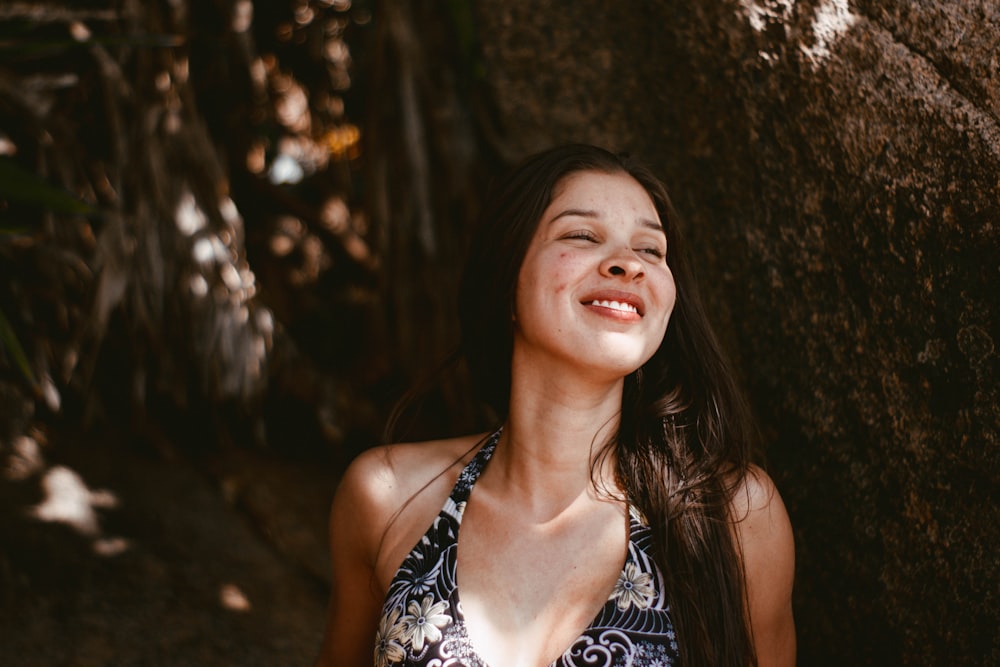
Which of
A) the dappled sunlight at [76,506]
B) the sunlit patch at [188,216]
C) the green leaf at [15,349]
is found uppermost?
the sunlit patch at [188,216]

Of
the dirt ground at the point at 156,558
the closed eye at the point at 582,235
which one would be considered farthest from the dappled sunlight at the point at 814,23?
the dirt ground at the point at 156,558

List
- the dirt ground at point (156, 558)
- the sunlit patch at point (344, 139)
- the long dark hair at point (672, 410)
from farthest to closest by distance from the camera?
the sunlit patch at point (344, 139) < the dirt ground at point (156, 558) < the long dark hair at point (672, 410)

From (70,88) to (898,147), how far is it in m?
2.63

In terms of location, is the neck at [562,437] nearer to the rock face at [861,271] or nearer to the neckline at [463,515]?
the neckline at [463,515]

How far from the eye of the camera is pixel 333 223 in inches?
146

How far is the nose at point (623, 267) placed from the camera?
1856 millimetres

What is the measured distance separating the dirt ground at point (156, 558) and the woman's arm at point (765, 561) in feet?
4.67

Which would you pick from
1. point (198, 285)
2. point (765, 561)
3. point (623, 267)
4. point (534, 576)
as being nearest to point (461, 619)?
point (534, 576)

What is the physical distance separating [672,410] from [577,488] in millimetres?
297

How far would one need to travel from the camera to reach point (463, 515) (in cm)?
196

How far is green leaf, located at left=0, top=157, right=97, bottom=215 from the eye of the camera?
7.80 feet

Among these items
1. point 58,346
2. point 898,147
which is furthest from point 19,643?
point 898,147

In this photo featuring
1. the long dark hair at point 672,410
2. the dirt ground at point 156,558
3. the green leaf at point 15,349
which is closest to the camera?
the long dark hair at point 672,410

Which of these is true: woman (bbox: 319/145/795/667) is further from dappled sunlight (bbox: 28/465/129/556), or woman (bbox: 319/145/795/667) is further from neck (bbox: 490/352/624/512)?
dappled sunlight (bbox: 28/465/129/556)
